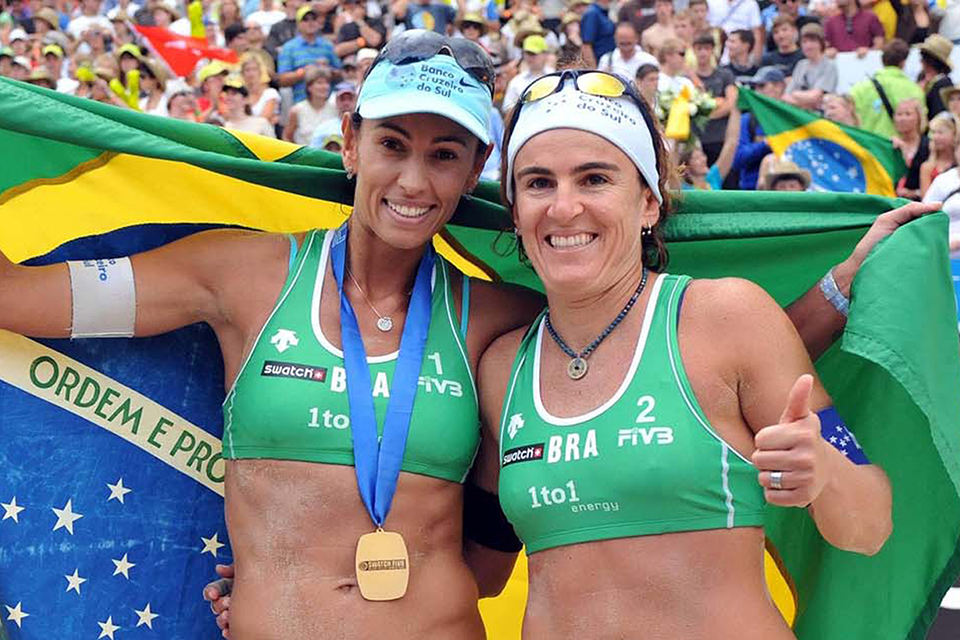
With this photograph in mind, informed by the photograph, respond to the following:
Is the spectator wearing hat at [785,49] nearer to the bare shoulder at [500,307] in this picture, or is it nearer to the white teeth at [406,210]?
the bare shoulder at [500,307]

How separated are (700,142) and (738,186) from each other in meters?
0.45

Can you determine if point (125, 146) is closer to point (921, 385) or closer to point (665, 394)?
point (665, 394)

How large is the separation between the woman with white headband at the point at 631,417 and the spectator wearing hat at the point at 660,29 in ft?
30.8

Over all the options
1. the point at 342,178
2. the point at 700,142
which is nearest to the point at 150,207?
the point at 342,178

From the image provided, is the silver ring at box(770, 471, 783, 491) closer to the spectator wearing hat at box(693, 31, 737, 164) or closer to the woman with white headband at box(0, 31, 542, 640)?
the woman with white headband at box(0, 31, 542, 640)

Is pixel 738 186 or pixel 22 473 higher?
pixel 22 473

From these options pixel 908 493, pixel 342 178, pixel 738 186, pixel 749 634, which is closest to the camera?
pixel 749 634

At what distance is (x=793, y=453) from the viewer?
8.06ft

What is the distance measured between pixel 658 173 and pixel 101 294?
4.39 ft

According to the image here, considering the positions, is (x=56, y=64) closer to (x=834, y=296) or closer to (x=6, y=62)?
(x=6, y=62)

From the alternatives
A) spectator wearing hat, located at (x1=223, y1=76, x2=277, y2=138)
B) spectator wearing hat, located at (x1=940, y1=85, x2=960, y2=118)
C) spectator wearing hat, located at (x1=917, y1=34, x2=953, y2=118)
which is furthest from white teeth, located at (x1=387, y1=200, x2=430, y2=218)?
spectator wearing hat, located at (x1=223, y1=76, x2=277, y2=138)

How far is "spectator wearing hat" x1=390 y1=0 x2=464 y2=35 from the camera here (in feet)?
45.5

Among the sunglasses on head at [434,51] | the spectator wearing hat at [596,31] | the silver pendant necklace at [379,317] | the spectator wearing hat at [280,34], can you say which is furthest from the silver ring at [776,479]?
the spectator wearing hat at [280,34]

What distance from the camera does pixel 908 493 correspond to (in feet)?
10.5
